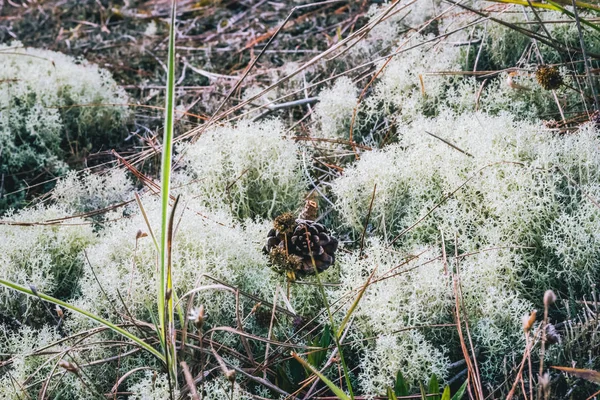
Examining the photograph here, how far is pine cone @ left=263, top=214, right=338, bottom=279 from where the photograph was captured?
70.7 inches

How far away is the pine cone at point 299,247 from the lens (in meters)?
1.80

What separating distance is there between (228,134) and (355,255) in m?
0.78

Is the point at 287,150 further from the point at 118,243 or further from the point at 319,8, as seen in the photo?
the point at 319,8

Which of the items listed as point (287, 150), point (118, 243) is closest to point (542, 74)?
point (287, 150)

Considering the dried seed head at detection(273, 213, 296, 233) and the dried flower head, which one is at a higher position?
the dried flower head

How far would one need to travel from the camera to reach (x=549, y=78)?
2.14 metres

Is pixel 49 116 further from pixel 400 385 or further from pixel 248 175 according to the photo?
pixel 400 385

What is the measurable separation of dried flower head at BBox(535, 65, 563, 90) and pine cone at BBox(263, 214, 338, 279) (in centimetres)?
106

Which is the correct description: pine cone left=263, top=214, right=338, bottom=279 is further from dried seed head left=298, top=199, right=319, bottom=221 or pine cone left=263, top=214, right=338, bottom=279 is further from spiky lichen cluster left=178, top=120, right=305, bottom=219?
spiky lichen cluster left=178, top=120, right=305, bottom=219

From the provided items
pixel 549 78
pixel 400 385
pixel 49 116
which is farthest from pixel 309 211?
pixel 49 116

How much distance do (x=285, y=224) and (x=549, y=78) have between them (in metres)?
1.19

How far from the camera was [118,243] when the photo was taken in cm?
190

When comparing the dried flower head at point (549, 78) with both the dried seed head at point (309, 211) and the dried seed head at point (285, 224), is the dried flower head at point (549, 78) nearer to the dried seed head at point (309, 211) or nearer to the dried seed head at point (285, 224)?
the dried seed head at point (309, 211)

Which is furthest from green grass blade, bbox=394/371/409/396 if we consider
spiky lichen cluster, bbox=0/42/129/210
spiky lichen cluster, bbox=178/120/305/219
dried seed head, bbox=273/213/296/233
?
spiky lichen cluster, bbox=0/42/129/210
